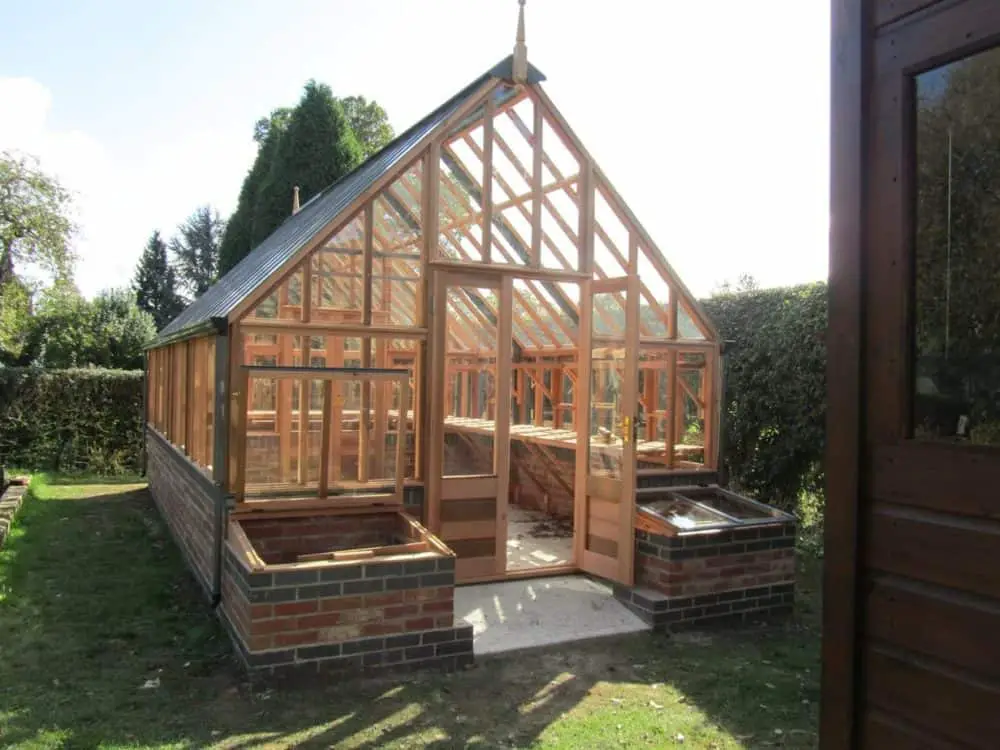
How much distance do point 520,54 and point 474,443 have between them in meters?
3.53

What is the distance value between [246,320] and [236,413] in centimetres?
73

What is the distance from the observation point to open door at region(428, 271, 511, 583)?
665cm

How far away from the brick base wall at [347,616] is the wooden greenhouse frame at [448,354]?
117 centimetres

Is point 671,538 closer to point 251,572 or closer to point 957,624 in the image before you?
point 251,572

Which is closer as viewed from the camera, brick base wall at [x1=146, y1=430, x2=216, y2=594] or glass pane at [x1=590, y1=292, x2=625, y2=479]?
brick base wall at [x1=146, y1=430, x2=216, y2=594]

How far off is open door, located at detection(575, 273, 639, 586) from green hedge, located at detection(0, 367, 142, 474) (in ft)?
38.5

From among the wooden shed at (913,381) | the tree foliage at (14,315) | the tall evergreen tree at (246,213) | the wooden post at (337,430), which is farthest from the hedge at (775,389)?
the tree foliage at (14,315)

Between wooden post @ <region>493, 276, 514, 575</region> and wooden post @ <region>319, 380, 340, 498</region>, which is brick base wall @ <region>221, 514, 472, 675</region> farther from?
wooden post @ <region>493, 276, 514, 575</region>

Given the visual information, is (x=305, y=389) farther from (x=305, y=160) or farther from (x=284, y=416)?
(x=305, y=160)

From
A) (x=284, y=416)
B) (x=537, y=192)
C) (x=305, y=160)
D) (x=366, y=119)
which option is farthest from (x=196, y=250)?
(x=537, y=192)

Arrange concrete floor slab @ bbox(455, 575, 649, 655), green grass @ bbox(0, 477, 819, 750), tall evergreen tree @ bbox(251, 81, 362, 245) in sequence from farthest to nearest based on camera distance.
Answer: tall evergreen tree @ bbox(251, 81, 362, 245), concrete floor slab @ bbox(455, 575, 649, 655), green grass @ bbox(0, 477, 819, 750)

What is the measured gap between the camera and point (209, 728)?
4277mm

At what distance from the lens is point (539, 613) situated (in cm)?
627

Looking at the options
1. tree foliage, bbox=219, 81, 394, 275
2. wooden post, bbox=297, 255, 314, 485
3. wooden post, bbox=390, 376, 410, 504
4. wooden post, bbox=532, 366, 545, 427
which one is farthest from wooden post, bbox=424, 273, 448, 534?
tree foliage, bbox=219, 81, 394, 275
